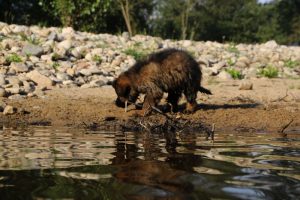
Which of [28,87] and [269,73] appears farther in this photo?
[269,73]

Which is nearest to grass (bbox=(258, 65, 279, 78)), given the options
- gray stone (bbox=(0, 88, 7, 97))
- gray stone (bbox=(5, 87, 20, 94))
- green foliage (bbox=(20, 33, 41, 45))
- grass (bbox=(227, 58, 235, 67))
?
grass (bbox=(227, 58, 235, 67))

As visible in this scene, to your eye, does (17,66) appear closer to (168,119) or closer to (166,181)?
(168,119)

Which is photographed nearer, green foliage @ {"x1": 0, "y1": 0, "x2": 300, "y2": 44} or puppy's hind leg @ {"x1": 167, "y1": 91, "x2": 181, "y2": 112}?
puppy's hind leg @ {"x1": 167, "y1": 91, "x2": 181, "y2": 112}

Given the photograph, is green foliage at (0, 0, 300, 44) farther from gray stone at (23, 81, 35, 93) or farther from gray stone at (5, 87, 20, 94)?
gray stone at (5, 87, 20, 94)

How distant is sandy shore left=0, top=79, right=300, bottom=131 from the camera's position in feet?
29.5

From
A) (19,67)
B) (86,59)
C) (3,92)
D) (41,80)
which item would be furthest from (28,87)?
(86,59)

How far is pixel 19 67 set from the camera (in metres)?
12.6

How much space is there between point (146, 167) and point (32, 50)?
33.2 feet

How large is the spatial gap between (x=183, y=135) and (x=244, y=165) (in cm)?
272

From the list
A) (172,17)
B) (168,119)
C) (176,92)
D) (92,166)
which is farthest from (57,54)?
(172,17)

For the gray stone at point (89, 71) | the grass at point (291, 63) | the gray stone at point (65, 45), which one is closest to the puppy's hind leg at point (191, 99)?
the gray stone at point (89, 71)

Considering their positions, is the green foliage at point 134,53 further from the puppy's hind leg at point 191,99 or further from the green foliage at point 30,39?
the puppy's hind leg at point 191,99

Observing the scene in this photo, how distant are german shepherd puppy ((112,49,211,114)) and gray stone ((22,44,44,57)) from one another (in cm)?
515

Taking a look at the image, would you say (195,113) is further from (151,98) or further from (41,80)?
(41,80)
